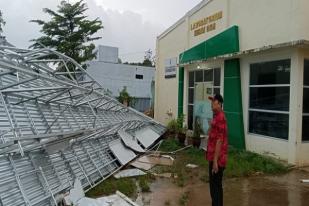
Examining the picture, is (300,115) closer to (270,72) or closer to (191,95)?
(270,72)

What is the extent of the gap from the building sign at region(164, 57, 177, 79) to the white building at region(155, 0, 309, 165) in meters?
A: 0.53

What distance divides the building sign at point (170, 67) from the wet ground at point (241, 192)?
362 inches

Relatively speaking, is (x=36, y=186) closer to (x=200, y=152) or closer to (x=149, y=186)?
(x=149, y=186)

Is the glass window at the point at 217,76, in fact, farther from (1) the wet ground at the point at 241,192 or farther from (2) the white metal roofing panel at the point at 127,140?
(1) the wet ground at the point at 241,192

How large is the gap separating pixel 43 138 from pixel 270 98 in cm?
743

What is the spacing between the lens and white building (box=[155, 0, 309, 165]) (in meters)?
9.70

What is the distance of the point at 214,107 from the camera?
5.68 metres

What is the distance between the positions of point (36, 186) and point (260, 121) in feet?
24.7

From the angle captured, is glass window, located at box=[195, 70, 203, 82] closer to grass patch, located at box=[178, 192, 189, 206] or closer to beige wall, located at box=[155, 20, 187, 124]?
beige wall, located at box=[155, 20, 187, 124]

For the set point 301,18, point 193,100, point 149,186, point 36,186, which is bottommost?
point 149,186

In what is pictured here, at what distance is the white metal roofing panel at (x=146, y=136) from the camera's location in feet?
42.5

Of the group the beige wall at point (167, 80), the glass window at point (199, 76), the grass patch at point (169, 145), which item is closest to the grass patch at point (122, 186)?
the grass patch at point (169, 145)

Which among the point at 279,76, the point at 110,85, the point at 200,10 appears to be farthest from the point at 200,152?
the point at 110,85

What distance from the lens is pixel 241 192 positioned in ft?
24.3
